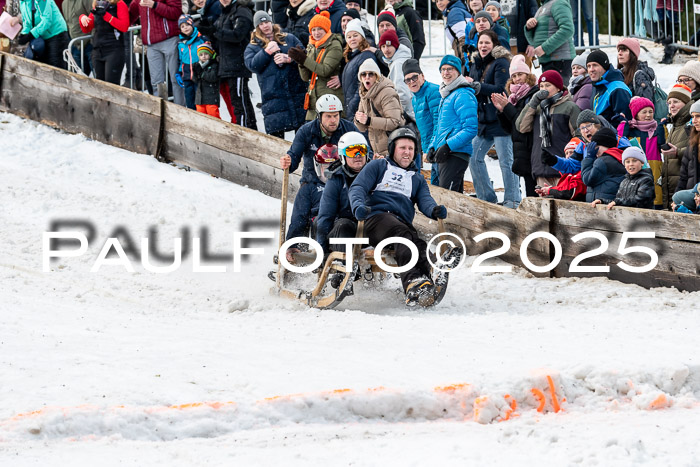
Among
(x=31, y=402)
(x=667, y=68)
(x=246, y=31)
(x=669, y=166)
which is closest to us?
(x=31, y=402)

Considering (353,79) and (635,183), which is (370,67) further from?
(635,183)

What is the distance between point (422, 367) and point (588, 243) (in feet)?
10.1

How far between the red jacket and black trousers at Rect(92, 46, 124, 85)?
2.32ft

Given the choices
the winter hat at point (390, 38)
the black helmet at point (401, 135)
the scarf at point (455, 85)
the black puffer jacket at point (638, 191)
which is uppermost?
the winter hat at point (390, 38)

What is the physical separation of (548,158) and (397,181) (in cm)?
149

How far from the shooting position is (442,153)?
9.55 metres

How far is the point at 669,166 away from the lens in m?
8.22

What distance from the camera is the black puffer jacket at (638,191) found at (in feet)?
26.1

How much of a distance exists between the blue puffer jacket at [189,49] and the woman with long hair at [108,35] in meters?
1.13

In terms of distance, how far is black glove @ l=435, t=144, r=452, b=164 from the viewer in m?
9.52

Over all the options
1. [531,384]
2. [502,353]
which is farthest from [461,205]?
[531,384]

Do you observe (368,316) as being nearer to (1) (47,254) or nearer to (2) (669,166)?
(2) (669,166)

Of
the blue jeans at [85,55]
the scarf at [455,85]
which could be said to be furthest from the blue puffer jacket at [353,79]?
the blue jeans at [85,55]

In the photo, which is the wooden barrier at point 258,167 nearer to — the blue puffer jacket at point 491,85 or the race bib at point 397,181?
the blue puffer jacket at point 491,85
